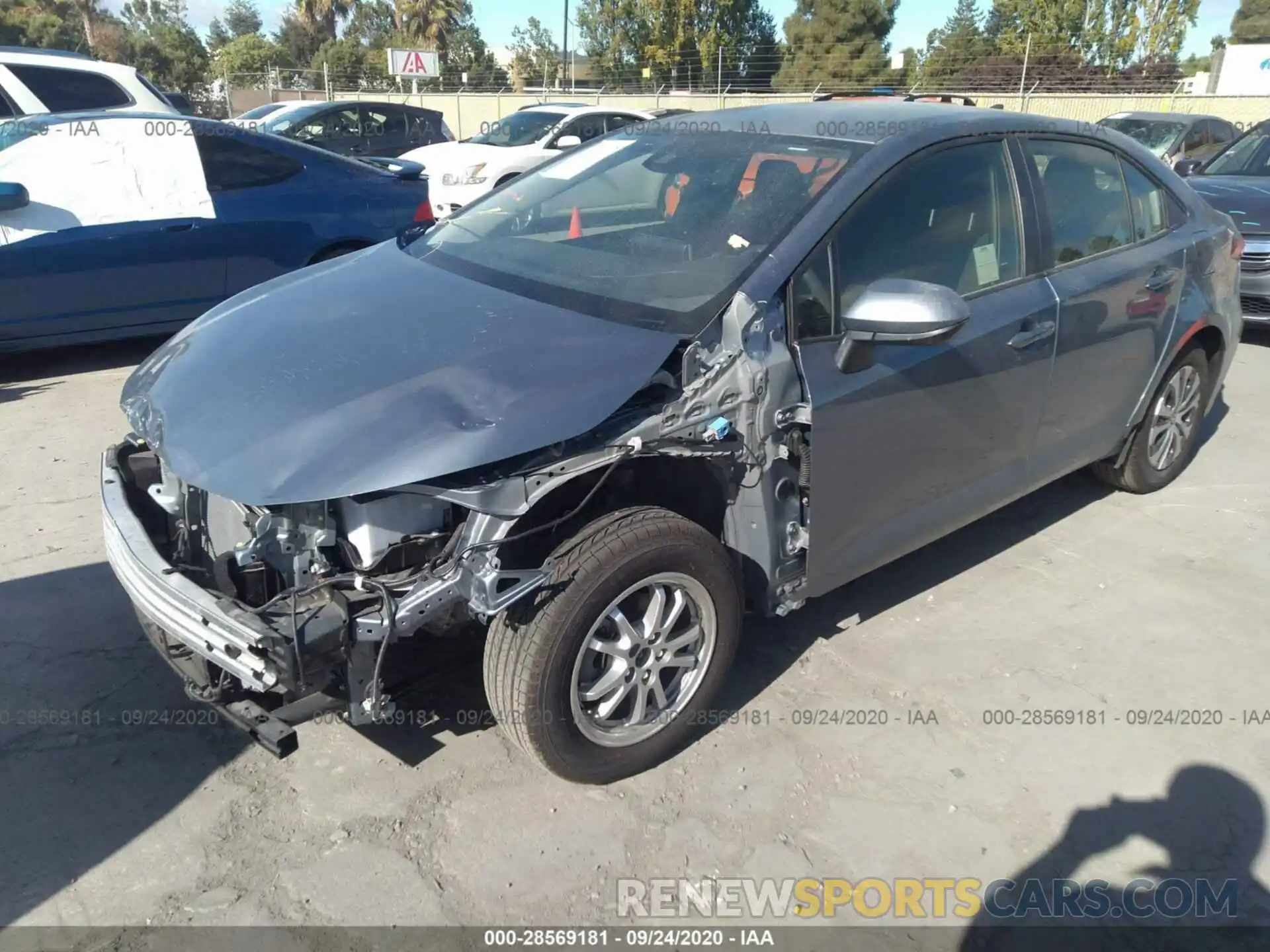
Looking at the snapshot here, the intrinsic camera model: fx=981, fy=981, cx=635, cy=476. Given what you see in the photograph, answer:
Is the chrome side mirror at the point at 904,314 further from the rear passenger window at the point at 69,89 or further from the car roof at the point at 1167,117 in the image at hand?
the car roof at the point at 1167,117

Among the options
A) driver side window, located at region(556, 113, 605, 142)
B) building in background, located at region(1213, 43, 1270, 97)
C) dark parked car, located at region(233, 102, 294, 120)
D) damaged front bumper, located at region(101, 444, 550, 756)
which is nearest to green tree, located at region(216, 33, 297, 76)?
dark parked car, located at region(233, 102, 294, 120)

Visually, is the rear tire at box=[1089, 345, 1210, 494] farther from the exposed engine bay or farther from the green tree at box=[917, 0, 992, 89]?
the green tree at box=[917, 0, 992, 89]

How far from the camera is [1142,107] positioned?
25875 millimetres

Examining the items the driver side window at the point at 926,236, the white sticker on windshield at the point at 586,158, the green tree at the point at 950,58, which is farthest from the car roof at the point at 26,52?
the green tree at the point at 950,58

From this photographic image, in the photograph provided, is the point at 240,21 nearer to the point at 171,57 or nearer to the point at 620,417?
the point at 171,57

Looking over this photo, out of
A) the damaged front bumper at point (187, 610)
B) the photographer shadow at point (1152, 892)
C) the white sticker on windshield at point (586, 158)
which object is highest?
the white sticker on windshield at point (586, 158)

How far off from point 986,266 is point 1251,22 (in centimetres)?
8688

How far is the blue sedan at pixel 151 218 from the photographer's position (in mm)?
5832

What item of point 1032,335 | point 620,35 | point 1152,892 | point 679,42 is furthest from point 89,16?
point 1152,892

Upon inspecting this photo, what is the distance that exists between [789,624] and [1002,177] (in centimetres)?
181

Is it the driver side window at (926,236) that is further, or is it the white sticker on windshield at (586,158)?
the white sticker on windshield at (586,158)

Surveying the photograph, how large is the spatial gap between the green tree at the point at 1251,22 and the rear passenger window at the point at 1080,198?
79637 mm

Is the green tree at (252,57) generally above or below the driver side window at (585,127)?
above

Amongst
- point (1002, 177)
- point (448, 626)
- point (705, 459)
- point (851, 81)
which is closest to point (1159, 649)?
point (1002, 177)
